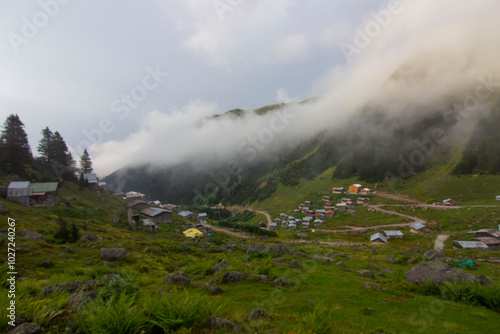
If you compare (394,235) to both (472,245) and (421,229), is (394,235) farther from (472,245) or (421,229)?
(472,245)

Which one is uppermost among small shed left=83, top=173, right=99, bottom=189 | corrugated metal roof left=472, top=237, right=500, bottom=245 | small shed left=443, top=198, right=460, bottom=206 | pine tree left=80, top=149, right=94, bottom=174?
pine tree left=80, top=149, right=94, bottom=174

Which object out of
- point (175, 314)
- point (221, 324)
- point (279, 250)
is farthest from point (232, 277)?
point (279, 250)

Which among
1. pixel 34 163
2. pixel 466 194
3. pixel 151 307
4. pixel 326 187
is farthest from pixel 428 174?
pixel 34 163

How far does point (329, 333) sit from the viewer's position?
7.03 meters

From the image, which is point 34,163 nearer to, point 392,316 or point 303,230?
point 392,316

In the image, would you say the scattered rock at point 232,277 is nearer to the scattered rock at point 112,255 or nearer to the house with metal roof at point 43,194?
the scattered rock at point 112,255

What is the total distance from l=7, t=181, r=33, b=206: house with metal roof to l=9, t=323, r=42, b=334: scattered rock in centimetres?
5003

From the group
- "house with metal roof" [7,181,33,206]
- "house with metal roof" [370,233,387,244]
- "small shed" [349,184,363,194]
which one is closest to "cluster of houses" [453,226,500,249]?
"house with metal roof" [370,233,387,244]

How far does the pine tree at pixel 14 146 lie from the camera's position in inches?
2099

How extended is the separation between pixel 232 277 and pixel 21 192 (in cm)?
4931

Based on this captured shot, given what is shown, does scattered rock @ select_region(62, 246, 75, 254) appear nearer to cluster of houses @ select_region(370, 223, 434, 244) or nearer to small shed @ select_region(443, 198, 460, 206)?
cluster of houses @ select_region(370, 223, 434, 244)

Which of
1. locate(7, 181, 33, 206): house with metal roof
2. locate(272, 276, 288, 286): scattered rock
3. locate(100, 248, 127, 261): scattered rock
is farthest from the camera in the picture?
locate(7, 181, 33, 206): house with metal roof

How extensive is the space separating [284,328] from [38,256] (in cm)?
2088

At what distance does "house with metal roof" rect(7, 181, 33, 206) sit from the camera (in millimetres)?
39344
